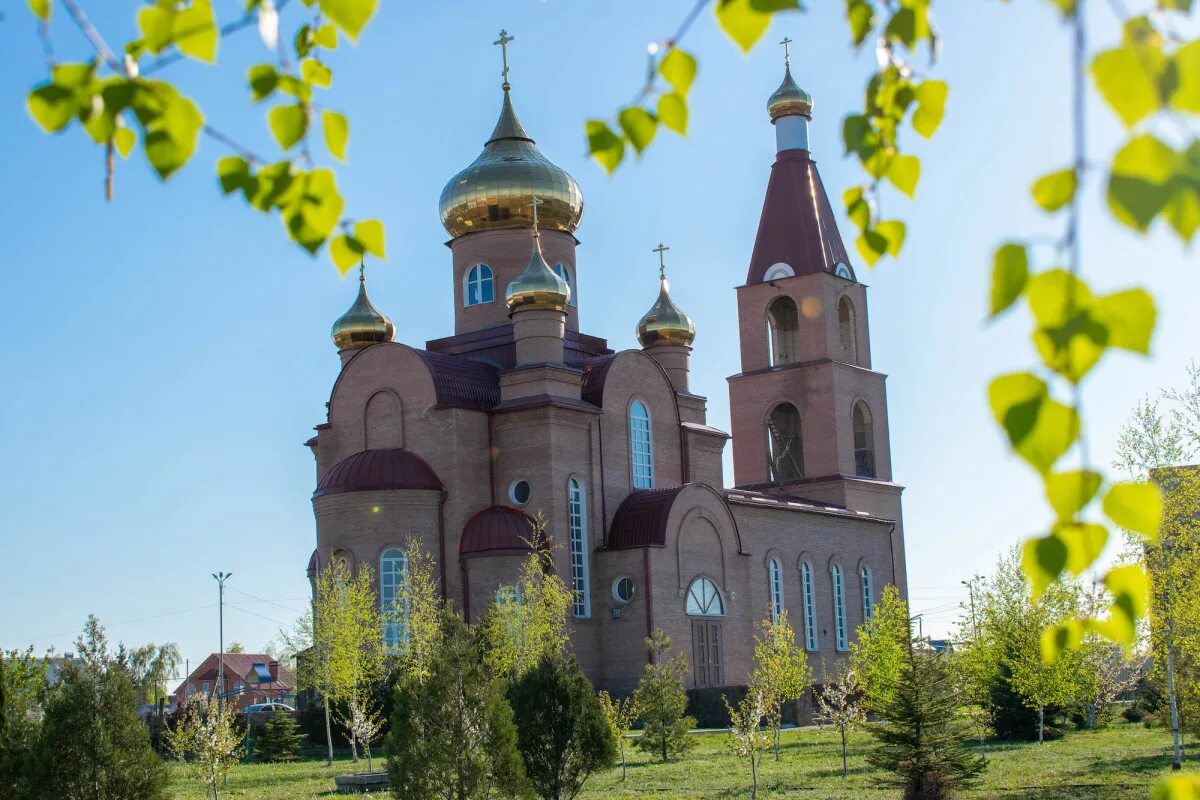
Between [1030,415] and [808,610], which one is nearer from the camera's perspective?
[1030,415]

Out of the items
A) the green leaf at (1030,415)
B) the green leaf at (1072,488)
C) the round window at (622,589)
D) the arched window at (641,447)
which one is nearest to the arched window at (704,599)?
the round window at (622,589)

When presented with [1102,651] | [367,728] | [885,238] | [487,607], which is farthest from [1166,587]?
[885,238]

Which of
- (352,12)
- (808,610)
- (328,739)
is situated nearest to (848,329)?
(808,610)

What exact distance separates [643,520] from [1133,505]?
26.0m

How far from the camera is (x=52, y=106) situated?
2605 mm

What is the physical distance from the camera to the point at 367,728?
19938 mm

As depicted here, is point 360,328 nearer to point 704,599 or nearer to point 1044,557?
point 704,599

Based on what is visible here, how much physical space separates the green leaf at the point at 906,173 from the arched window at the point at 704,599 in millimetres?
25528

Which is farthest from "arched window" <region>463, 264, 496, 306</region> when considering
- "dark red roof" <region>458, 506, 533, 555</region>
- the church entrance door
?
the church entrance door

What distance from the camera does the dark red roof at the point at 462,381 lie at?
2739 centimetres

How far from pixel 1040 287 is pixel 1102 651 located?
2382cm

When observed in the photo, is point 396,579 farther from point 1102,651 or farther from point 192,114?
point 192,114

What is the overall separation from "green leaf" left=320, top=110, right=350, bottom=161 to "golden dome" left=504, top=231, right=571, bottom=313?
24.9 metres

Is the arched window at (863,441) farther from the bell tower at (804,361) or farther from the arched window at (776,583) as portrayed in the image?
the arched window at (776,583)
